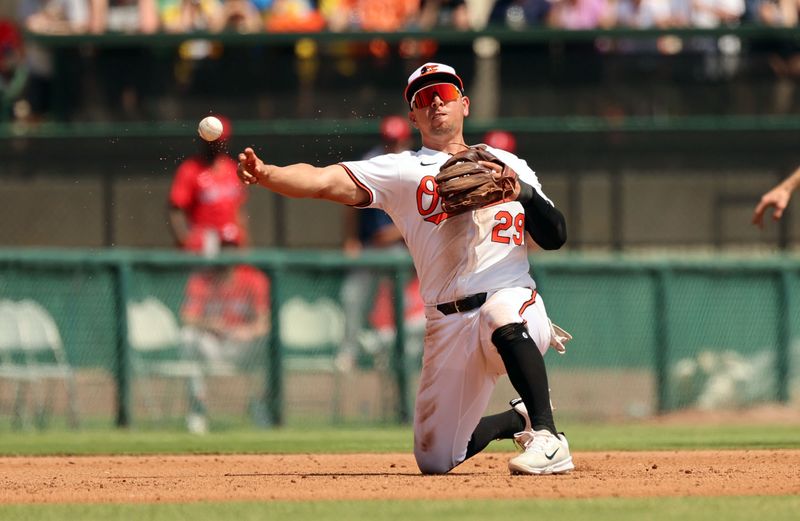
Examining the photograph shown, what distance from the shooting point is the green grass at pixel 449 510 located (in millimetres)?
4973

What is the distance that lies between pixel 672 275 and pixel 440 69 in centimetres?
553

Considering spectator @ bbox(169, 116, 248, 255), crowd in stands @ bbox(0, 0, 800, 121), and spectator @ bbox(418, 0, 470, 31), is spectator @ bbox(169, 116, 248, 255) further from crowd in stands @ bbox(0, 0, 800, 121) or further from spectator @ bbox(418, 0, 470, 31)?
spectator @ bbox(418, 0, 470, 31)

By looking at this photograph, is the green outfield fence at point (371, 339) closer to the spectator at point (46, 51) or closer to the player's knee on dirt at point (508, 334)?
the spectator at point (46, 51)

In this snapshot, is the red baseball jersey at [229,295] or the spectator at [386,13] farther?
the spectator at [386,13]

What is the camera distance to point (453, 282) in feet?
21.4

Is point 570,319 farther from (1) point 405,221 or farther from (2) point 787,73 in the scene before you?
(1) point 405,221

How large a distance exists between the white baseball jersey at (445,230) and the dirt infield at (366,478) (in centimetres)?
92

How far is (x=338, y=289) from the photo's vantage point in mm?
11312

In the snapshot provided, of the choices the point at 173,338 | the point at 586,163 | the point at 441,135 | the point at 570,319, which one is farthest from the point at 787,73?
the point at 441,135

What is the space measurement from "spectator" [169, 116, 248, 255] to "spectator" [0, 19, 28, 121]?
2.10 meters

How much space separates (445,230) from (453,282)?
25cm

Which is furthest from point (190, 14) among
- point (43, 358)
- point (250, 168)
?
point (250, 168)

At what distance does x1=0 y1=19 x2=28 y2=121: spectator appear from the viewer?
42.1 feet

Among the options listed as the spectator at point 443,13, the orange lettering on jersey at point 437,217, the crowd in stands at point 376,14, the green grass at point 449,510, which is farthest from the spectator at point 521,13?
the green grass at point 449,510
